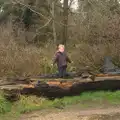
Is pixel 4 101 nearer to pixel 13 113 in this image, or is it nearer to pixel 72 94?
pixel 13 113

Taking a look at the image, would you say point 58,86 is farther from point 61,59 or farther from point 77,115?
point 77,115

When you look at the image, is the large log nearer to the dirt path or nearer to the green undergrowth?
the green undergrowth

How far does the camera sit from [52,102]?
12102 millimetres

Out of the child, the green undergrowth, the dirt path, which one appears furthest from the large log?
the dirt path

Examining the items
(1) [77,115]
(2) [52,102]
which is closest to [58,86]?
(2) [52,102]

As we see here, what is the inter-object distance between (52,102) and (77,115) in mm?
1633

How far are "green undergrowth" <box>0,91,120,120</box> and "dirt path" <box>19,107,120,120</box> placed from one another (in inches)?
17.8

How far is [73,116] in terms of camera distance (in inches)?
416

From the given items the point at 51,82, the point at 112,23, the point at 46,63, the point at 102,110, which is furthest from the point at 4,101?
the point at 112,23

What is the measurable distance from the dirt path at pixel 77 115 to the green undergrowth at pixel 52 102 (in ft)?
1.48

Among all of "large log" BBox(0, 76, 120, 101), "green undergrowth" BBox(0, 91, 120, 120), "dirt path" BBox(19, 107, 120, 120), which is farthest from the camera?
"large log" BBox(0, 76, 120, 101)

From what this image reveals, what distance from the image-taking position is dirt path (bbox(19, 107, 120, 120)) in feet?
34.1

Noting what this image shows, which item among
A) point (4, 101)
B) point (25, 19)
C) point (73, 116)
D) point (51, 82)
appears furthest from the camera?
point (25, 19)

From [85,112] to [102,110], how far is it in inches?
22.4
